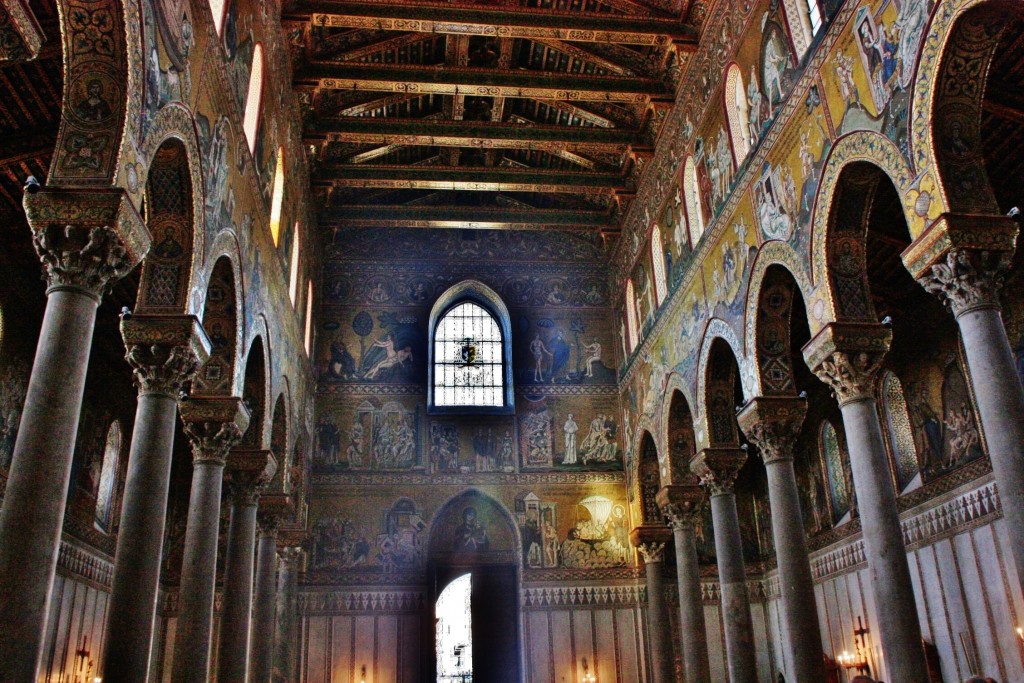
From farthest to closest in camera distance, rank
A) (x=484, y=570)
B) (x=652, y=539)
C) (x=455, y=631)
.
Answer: (x=455, y=631) < (x=484, y=570) < (x=652, y=539)

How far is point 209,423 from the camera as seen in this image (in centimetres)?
1277

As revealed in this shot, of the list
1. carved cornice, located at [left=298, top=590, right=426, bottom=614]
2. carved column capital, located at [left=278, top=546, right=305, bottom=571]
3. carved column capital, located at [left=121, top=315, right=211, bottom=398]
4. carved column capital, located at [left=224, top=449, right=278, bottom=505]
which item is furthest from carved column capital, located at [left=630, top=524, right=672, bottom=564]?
carved column capital, located at [left=121, top=315, right=211, bottom=398]

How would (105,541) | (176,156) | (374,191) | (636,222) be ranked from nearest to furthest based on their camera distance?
(176,156)
(105,541)
(636,222)
(374,191)

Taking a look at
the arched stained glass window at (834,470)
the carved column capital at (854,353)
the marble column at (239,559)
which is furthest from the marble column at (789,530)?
the marble column at (239,559)

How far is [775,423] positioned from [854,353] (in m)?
2.64

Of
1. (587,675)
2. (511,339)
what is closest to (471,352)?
(511,339)

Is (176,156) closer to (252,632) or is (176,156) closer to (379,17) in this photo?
(379,17)

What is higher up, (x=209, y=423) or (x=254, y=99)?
(x=254, y=99)

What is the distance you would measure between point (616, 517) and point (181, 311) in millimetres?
15151

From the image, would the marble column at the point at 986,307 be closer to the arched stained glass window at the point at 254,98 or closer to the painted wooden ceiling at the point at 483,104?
the painted wooden ceiling at the point at 483,104

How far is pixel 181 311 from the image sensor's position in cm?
1043

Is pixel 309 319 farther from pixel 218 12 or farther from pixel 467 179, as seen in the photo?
pixel 218 12

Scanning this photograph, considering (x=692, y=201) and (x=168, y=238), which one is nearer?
(x=168, y=238)

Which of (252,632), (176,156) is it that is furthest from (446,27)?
(252,632)
